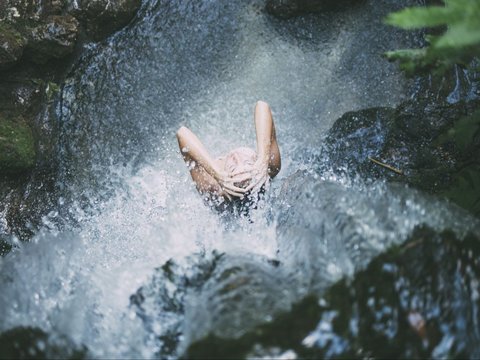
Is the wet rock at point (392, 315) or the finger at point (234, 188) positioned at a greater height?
the finger at point (234, 188)

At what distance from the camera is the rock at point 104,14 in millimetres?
4949

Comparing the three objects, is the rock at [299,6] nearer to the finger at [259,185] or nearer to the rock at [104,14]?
the rock at [104,14]

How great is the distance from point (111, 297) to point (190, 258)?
55cm

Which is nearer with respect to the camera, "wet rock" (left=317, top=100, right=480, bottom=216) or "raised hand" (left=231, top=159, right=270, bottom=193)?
"raised hand" (left=231, top=159, right=270, bottom=193)

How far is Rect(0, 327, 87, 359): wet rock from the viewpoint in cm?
277

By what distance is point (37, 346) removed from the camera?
9.19 ft

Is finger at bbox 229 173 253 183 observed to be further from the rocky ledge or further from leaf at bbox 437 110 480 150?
the rocky ledge

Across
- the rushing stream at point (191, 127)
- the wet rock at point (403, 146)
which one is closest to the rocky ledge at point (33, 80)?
the rushing stream at point (191, 127)

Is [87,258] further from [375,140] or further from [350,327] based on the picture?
[375,140]

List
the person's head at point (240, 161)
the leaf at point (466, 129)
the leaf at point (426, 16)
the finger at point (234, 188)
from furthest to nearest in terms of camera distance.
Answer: the person's head at point (240, 161), the finger at point (234, 188), the leaf at point (466, 129), the leaf at point (426, 16)

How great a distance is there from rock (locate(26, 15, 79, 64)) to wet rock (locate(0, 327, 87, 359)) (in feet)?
9.27

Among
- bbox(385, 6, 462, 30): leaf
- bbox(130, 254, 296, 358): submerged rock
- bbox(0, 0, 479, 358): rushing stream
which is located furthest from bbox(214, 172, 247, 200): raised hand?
bbox(385, 6, 462, 30): leaf

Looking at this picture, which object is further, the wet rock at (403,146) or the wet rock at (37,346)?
the wet rock at (403,146)

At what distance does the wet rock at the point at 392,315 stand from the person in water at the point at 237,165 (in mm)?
1493
